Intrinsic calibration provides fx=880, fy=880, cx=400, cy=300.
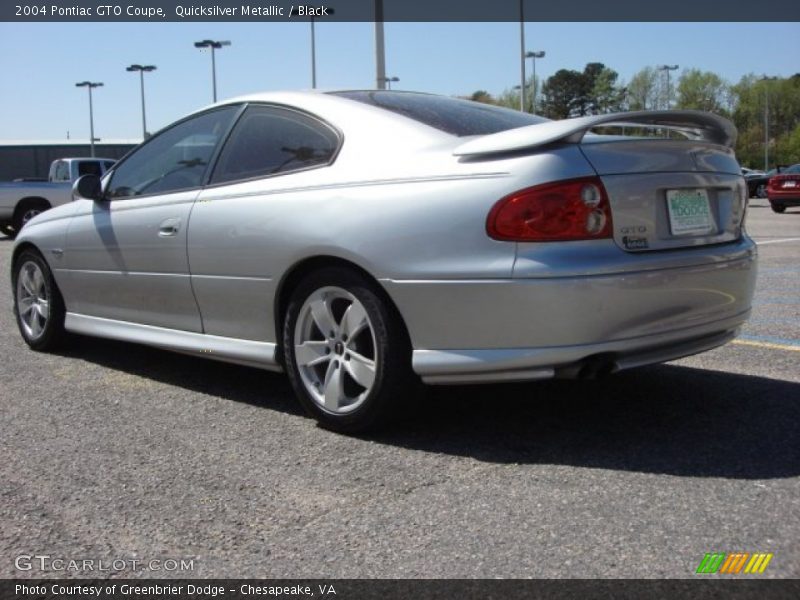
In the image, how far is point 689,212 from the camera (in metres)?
3.51

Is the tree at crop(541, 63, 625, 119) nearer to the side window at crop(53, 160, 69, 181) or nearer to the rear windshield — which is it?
the side window at crop(53, 160, 69, 181)

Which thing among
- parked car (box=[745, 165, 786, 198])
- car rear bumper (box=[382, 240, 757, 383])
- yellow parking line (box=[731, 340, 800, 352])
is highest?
parked car (box=[745, 165, 786, 198])

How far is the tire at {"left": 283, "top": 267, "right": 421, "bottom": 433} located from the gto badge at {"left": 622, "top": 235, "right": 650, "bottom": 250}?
0.92 meters

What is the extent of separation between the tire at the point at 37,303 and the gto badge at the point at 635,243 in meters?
3.68

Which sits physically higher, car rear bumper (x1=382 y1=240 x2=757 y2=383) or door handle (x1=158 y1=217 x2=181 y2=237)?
door handle (x1=158 y1=217 x2=181 y2=237)

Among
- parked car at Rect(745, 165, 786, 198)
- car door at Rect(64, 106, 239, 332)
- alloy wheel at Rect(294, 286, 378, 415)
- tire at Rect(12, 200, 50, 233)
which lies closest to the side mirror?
car door at Rect(64, 106, 239, 332)

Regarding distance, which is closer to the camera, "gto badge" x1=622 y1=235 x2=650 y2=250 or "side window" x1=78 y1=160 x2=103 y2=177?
"gto badge" x1=622 y1=235 x2=650 y2=250

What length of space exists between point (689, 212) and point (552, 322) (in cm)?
83

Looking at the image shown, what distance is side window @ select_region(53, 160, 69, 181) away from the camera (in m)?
21.4

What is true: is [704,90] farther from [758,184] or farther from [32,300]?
[32,300]

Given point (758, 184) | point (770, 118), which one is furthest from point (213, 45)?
point (770, 118)
